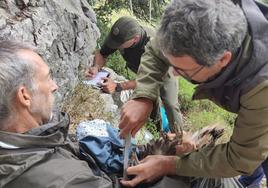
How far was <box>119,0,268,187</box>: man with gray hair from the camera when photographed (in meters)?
1.99

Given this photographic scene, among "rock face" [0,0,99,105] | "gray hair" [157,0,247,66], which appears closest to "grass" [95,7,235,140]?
"rock face" [0,0,99,105]

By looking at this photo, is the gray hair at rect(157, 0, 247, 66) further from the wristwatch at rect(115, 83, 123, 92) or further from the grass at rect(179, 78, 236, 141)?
the grass at rect(179, 78, 236, 141)

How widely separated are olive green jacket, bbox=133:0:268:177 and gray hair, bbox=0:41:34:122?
93 cm

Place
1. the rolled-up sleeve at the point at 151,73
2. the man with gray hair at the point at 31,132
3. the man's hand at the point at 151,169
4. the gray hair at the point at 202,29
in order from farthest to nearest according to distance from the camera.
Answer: the rolled-up sleeve at the point at 151,73, the man's hand at the point at 151,169, the man with gray hair at the point at 31,132, the gray hair at the point at 202,29

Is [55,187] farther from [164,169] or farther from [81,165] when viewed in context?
[164,169]

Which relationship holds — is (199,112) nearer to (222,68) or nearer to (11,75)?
(222,68)

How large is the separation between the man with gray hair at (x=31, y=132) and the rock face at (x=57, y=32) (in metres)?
1.32

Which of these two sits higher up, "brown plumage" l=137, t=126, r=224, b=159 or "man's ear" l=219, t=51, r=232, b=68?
"man's ear" l=219, t=51, r=232, b=68

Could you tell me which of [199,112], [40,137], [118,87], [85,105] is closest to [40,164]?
[40,137]

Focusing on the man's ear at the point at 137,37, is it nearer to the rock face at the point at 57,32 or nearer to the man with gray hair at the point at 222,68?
the rock face at the point at 57,32

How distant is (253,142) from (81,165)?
89 centimetres


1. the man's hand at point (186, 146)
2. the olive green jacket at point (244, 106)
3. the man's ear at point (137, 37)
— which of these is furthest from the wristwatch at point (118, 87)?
the olive green jacket at point (244, 106)

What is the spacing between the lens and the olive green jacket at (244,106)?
2111mm

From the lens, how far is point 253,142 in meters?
2.20
